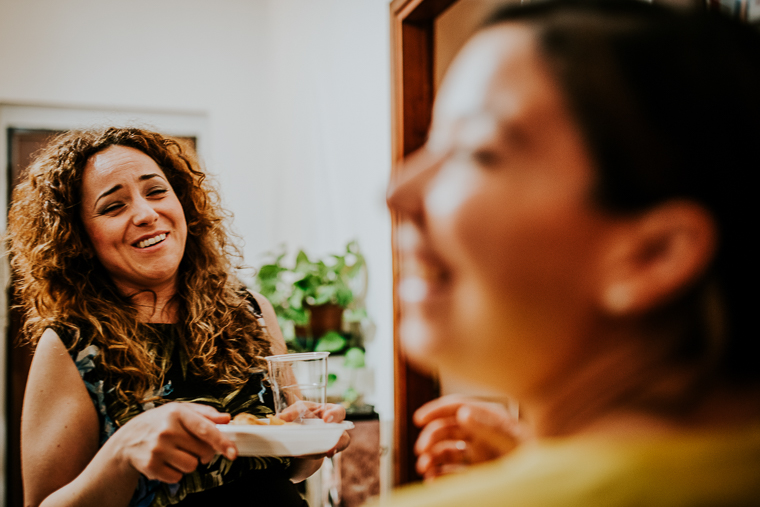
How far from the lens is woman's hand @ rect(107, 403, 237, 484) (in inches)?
32.6

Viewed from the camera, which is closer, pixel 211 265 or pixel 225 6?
pixel 211 265

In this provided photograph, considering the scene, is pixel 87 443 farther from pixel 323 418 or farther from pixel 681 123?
pixel 681 123

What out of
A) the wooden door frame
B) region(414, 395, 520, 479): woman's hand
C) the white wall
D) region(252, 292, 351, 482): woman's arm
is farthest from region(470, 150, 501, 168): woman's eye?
the white wall

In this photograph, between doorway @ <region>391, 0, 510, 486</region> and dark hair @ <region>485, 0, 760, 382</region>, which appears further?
doorway @ <region>391, 0, 510, 486</region>

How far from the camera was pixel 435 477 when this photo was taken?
0.53m

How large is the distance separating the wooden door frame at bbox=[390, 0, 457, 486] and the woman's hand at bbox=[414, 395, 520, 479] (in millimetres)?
1534

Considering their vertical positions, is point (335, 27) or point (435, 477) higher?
point (335, 27)

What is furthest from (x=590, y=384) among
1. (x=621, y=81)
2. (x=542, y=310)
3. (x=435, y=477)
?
(x=435, y=477)

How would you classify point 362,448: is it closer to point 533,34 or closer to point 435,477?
point 435,477

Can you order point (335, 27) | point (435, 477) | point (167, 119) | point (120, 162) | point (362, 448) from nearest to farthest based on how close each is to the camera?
1. point (435, 477)
2. point (120, 162)
3. point (362, 448)
4. point (335, 27)
5. point (167, 119)

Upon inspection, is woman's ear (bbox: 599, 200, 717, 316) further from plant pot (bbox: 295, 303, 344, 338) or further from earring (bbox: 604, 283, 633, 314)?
plant pot (bbox: 295, 303, 344, 338)

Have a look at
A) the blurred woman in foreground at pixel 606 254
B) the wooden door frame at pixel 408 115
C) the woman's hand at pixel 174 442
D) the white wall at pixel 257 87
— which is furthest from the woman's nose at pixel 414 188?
the white wall at pixel 257 87

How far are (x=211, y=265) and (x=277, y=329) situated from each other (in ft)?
0.76

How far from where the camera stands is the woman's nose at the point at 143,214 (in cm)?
114
